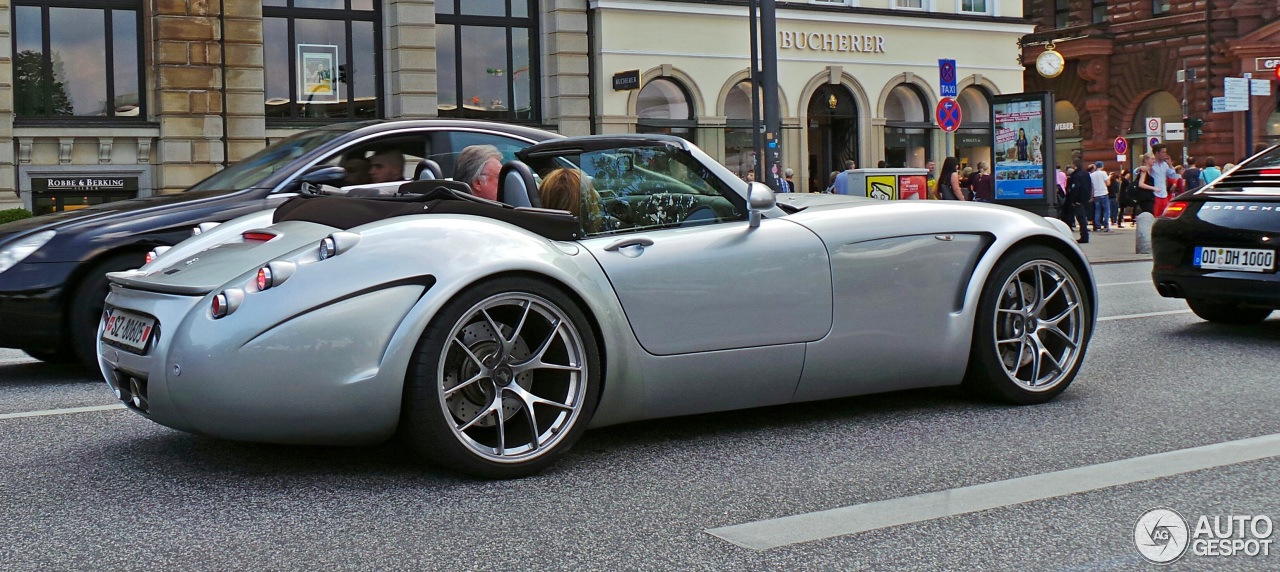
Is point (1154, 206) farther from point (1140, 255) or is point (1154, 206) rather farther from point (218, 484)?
point (218, 484)

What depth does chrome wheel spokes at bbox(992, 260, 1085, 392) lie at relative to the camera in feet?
18.6

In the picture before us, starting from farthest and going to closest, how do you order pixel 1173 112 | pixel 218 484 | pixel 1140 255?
1. pixel 1173 112
2. pixel 1140 255
3. pixel 218 484

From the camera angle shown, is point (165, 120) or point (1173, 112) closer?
point (165, 120)

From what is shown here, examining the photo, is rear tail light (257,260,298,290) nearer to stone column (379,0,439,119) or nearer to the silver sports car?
the silver sports car

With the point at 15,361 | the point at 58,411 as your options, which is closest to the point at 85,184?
the point at 15,361

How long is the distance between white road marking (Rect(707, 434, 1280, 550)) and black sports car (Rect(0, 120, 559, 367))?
3481 mm

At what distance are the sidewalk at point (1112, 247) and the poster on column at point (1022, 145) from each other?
54.2 inches

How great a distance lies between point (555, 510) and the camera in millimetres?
4059

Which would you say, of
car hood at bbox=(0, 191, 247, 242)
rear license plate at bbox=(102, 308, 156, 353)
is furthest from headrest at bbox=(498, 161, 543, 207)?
car hood at bbox=(0, 191, 247, 242)

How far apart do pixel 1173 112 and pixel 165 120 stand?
114ft

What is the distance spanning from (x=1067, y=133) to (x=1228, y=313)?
134 ft

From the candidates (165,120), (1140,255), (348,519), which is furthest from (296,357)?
(165,120)

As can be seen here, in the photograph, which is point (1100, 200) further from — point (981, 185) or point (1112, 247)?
point (1112, 247)

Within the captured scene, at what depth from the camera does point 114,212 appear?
7512mm
